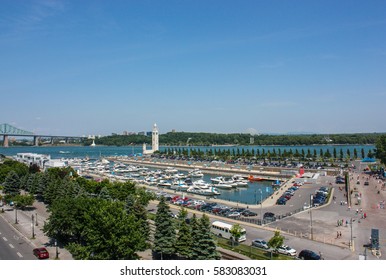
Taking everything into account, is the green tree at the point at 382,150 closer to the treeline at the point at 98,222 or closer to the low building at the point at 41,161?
the treeline at the point at 98,222

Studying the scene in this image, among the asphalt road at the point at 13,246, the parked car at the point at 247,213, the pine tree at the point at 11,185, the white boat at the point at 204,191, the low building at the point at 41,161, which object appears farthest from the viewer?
the low building at the point at 41,161

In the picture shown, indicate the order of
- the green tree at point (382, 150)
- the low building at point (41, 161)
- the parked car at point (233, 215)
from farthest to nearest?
the low building at point (41, 161)
the green tree at point (382, 150)
the parked car at point (233, 215)

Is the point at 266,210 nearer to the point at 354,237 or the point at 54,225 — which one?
the point at 354,237

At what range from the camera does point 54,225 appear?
1336 cm

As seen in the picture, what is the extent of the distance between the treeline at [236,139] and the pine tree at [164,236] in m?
97.9

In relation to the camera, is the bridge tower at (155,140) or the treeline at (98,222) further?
the bridge tower at (155,140)

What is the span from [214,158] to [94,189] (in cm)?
3860

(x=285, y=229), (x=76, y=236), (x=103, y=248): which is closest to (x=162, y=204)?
(x=103, y=248)

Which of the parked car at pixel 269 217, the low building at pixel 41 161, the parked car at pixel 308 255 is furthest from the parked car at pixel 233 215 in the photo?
the low building at pixel 41 161

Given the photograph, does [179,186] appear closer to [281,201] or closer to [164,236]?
[281,201]

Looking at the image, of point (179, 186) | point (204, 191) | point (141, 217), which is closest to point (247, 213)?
point (141, 217)

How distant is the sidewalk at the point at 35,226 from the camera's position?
12800 mm

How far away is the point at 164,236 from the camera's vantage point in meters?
11.4

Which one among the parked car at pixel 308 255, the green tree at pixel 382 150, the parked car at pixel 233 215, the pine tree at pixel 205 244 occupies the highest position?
the green tree at pixel 382 150
